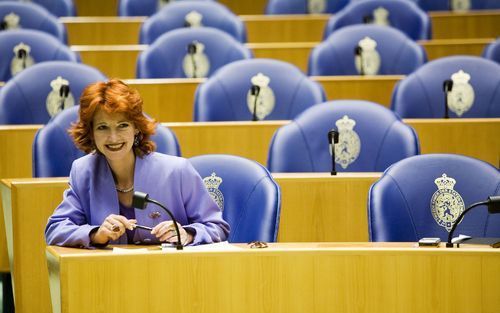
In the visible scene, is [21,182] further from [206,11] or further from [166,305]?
[206,11]

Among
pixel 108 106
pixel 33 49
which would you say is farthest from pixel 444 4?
pixel 108 106

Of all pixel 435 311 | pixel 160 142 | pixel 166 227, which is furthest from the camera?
pixel 160 142

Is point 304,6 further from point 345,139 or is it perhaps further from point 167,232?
point 167,232

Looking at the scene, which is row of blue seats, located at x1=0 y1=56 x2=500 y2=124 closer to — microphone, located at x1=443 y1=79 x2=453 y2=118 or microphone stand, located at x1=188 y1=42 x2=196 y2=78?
microphone, located at x1=443 y1=79 x2=453 y2=118

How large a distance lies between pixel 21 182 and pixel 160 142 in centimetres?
59

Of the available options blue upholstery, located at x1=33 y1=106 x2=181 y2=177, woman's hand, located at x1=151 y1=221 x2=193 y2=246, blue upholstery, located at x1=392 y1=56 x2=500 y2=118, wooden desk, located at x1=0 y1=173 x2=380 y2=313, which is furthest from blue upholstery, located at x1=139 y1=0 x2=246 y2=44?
woman's hand, located at x1=151 y1=221 x2=193 y2=246

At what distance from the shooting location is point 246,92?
489 centimetres

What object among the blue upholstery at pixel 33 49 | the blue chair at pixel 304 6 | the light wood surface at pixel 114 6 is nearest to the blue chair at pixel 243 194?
the blue upholstery at pixel 33 49

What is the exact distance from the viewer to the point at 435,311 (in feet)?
8.23

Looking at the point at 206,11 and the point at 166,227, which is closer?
the point at 166,227

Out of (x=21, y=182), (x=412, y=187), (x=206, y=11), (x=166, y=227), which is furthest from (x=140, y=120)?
(x=206, y=11)

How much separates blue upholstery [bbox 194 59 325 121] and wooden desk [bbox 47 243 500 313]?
2277 millimetres

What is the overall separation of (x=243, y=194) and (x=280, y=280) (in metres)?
0.78

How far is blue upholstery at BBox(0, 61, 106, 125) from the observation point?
478 cm
